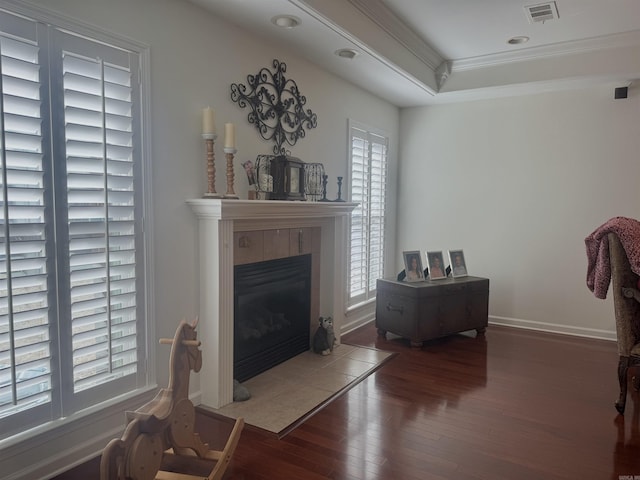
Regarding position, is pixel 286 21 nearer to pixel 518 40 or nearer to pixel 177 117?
pixel 177 117

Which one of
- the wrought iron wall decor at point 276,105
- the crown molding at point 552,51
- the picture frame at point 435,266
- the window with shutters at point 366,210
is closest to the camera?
the wrought iron wall decor at point 276,105

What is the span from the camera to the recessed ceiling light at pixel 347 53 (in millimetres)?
3479

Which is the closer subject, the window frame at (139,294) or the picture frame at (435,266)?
the window frame at (139,294)

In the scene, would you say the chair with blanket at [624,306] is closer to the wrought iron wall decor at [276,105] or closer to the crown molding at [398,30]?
the crown molding at [398,30]

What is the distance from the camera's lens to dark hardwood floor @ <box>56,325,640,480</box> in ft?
7.36

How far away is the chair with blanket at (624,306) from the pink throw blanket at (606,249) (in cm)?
4

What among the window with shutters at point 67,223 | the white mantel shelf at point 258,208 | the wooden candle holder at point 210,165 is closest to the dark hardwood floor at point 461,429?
the window with shutters at point 67,223

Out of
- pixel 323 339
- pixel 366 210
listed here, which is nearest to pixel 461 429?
pixel 323 339

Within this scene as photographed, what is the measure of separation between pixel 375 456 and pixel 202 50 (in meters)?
2.57

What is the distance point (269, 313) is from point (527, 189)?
10.1ft

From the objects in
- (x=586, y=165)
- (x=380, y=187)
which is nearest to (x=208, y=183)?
(x=380, y=187)

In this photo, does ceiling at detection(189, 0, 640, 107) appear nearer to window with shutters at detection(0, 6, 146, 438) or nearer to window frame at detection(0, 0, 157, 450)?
window frame at detection(0, 0, 157, 450)

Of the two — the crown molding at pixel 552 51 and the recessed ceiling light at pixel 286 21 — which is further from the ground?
the crown molding at pixel 552 51

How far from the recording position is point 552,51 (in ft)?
13.5
